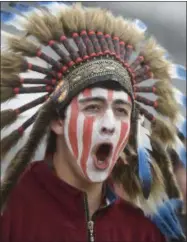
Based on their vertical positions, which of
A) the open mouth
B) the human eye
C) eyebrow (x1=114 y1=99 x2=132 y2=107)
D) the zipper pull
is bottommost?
the zipper pull

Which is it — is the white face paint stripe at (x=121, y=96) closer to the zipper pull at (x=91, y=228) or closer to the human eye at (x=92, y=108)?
the human eye at (x=92, y=108)

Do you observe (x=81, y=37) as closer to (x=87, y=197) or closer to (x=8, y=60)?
(x=8, y=60)

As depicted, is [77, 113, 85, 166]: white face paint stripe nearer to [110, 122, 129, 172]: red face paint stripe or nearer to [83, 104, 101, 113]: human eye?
[83, 104, 101, 113]: human eye

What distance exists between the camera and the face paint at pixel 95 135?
2416 mm

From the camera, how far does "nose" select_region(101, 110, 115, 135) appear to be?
2.40 meters

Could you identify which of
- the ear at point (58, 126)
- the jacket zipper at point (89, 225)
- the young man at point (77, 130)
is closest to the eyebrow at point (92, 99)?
the young man at point (77, 130)

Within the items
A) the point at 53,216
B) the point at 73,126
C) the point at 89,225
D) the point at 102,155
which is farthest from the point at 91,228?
the point at 73,126

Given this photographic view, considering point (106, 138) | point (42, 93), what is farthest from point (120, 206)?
point (42, 93)

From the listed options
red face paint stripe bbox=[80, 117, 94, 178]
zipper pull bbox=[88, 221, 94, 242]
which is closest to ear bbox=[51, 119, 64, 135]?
red face paint stripe bbox=[80, 117, 94, 178]

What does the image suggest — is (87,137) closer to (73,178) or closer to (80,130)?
(80,130)

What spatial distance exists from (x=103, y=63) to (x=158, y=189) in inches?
23.8

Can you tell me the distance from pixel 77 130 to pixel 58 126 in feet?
0.32

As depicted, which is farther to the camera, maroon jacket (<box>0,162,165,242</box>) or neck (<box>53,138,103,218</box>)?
neck (<box>53,138,103,218</box>)

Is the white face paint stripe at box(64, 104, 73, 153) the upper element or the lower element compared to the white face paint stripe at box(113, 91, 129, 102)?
lower
